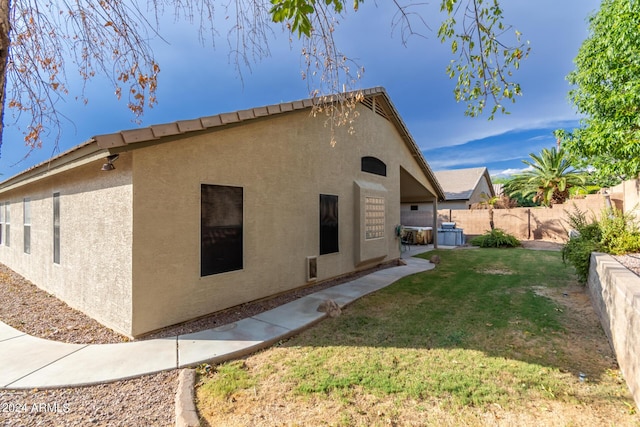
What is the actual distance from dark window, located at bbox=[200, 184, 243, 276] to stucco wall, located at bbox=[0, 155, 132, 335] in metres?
1.21

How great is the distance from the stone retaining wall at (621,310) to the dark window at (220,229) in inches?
232

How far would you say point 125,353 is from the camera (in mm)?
4070

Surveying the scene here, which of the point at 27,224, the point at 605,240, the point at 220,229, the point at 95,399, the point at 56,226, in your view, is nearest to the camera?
the point at 95,399

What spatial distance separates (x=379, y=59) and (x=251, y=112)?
271cm

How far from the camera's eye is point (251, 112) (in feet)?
19.2

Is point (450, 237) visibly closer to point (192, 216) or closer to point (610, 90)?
point (610, 90)

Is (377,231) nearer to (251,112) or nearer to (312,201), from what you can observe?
(312,201)

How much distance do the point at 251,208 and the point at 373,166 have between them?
19.1 ft

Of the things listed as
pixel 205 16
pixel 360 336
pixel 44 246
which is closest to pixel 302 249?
Answer: pixel 360 336

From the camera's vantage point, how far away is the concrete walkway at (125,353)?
3.51m

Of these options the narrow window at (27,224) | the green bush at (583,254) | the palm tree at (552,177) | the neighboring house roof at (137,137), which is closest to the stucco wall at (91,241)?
the neighboring house roof at (137,137)

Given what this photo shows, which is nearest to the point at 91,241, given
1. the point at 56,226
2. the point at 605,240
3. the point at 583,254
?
the point at 56,226

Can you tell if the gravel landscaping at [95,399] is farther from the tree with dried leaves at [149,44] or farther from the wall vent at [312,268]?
the tree with dried leaves at [149,44]

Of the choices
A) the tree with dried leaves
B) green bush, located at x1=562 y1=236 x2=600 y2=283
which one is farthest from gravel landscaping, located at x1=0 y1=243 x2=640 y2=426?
the tree with dried leaves
